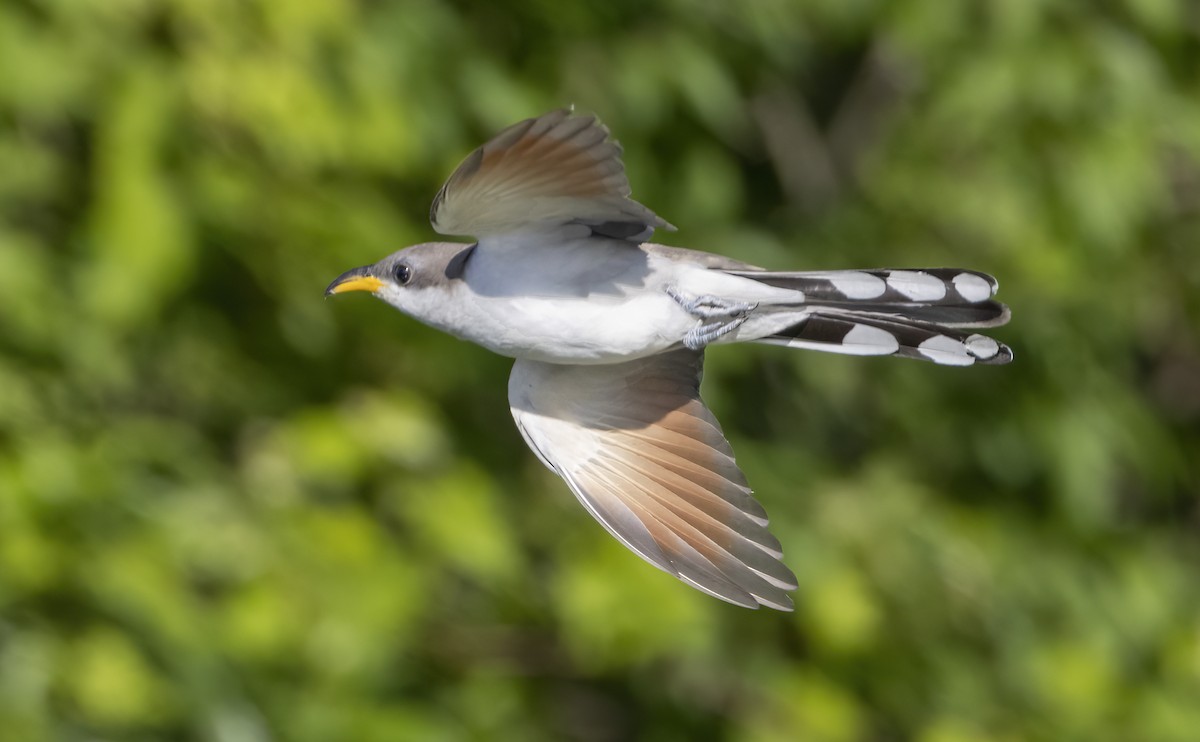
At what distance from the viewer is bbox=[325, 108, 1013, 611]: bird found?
112 inches

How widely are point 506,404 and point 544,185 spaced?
8.79ft

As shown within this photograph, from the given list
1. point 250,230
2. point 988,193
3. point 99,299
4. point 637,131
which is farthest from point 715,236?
point 99,299

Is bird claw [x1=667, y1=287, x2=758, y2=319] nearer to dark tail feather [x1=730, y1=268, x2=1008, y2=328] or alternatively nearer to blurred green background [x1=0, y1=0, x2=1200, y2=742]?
dark tail feather [x1=730, y1=268, x2=1008, y2=328]

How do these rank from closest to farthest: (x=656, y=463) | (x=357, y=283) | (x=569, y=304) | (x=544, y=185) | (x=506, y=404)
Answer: (x=544, y=185), (x=569, y=304), (x=357, y=283), (x=656, y=463), (x=506, y=404)

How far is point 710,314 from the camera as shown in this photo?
3092 millimetres

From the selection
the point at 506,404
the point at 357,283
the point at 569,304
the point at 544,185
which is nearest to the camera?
the point at 544,185

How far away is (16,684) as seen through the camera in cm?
421

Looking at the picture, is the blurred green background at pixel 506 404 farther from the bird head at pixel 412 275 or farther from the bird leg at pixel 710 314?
the bird leg at pixel 710 314

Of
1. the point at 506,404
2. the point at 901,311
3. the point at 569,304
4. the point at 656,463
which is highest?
the point at 506,404

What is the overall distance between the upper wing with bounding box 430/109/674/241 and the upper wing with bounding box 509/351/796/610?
516mm

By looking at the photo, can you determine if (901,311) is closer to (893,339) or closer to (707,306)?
(893,339)

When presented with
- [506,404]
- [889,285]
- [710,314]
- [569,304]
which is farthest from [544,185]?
[506,404]

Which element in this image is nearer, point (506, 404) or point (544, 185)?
point (544, 185)

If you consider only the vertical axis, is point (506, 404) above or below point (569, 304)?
above
